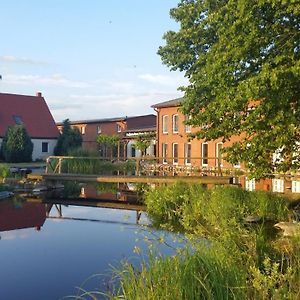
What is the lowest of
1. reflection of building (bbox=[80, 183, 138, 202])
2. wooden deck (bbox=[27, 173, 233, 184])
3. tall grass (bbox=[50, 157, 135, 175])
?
reflection of building (bbox=[80, 183, 138, 202])

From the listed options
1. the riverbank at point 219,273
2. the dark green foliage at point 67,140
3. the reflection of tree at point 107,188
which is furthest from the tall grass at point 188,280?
the dark green foliage at point 67,140

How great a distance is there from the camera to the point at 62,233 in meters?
13.6

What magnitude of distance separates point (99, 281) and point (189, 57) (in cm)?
1436

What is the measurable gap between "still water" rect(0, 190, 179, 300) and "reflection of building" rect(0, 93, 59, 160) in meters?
28.3

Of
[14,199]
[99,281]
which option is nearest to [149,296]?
[99,281]

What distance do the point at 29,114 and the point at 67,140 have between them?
672cm

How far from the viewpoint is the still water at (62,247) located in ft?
27.3

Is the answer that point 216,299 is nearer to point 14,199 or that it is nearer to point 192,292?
point 192,292

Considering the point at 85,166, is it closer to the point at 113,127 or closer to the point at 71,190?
the point at 71,190

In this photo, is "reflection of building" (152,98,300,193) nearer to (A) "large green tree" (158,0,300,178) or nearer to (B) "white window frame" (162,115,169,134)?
(B) "white window frame" (162,115,169,134)

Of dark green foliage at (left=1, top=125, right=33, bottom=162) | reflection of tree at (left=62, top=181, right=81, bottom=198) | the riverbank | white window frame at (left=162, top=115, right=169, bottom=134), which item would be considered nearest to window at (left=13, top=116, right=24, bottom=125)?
dark green foliage at (left=1, top=125, right=33, bottom=162)

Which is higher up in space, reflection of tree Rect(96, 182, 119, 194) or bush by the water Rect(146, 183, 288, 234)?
bush by the water Rect(146, 183, 288, 234)

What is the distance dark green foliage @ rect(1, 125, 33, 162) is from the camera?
39.8 m

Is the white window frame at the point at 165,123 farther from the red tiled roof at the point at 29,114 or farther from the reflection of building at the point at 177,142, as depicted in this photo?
the red tiled roof at the point at 29,114
